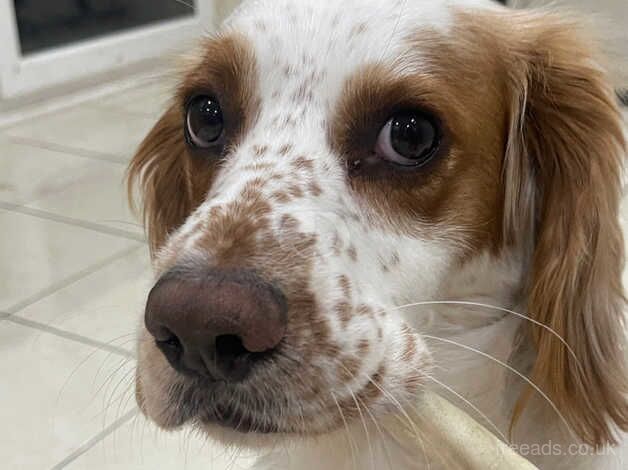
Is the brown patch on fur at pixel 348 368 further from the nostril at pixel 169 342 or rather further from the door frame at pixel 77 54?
the door frame at pixel 77 54

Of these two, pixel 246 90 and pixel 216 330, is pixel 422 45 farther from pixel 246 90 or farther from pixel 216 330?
pixel 216 330

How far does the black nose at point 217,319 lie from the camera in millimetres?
776

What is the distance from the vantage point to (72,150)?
3.51 metres

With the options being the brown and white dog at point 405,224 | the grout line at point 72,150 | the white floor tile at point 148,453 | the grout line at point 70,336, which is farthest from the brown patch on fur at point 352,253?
the grout line at point 72,150

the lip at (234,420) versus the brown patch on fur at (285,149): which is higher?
the brown patch on fur at (285,149)

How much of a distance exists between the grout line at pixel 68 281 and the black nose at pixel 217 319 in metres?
1.58

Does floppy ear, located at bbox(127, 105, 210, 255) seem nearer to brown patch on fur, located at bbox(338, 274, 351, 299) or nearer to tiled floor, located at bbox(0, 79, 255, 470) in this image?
tiled floor, located at bbox(0, 79, 255, 470)

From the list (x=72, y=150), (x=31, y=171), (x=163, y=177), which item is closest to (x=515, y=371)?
(x=163, y=177)

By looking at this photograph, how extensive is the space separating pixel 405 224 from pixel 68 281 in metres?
1.62

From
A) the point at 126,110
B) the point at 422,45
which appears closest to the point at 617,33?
the point at 422,45

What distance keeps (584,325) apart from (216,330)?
20.1 inches

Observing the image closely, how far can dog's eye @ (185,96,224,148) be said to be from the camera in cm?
112

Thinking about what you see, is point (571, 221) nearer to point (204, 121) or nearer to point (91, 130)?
point (204, 121)

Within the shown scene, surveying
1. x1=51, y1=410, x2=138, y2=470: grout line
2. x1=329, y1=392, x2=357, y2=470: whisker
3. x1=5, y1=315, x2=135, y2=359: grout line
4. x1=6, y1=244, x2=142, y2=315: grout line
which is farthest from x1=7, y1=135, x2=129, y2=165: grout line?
x1=329, y1=392, x2=357, y2=470: whisker
